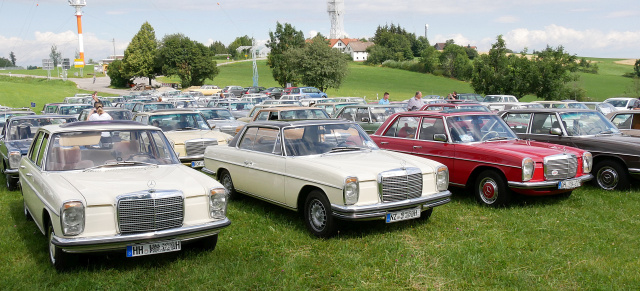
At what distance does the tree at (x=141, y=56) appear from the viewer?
82250mm

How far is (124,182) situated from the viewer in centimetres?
576

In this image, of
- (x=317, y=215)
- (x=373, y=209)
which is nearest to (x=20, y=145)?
(x=317, y=215)

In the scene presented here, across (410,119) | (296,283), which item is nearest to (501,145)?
(410,119)

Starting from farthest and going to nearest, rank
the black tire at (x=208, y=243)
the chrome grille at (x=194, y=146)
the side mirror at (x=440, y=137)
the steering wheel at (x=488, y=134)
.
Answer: the chrome grille at (x=194, y=146)
the steering wheel at (x=488, y=134)
the side mirror at (x=440, y=137)
the black tire at (x=208, y=243)

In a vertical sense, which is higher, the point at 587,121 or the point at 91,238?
the point at 587,121

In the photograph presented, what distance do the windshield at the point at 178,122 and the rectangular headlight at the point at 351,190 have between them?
8.06m

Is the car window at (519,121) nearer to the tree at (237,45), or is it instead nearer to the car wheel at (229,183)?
the car wheel at (229,183)

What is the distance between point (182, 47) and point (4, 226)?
250 ft

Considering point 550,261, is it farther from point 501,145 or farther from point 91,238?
point 91,238

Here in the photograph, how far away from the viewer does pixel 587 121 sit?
1051 cm

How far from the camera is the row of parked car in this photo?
5.40m

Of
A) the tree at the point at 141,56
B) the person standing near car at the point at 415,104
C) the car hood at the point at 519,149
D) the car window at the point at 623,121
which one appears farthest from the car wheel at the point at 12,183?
the tree at the point at 141,56

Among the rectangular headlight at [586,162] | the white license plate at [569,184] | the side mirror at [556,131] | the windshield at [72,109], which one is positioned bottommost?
the white license plate at [569,184]

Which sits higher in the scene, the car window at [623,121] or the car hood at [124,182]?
the car window at [623,121]
